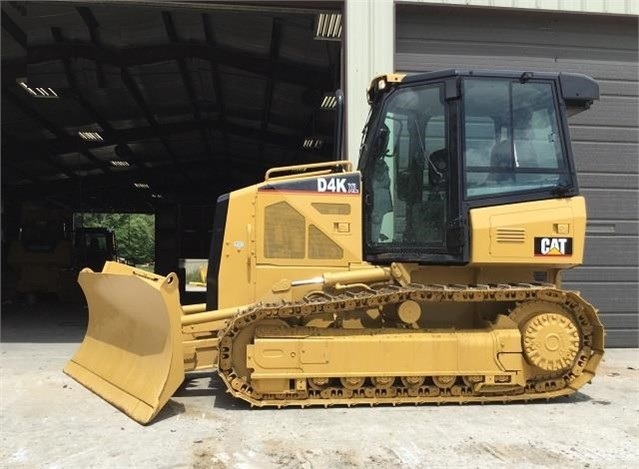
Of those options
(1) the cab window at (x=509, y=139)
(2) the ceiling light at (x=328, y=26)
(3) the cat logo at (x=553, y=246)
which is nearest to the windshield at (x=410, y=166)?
(1) the cab window at (x=509, y=139)

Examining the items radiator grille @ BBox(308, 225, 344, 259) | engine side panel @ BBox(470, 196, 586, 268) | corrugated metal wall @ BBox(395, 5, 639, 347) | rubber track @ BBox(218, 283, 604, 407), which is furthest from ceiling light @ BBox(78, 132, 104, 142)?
engine side panel @ BBox(470, 196, 586, 268)

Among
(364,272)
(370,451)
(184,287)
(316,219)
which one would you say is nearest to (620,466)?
(370,451)

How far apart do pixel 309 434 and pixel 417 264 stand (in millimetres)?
1943

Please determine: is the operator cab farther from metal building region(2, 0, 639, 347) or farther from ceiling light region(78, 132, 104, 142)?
ceiling light region(78, 132, 104, 142)

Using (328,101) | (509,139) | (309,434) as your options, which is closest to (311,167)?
(509,139)

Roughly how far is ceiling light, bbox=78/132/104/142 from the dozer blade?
38.7 ft

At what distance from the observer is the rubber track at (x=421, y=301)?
5.06m

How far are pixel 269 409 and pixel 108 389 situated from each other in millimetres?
1594

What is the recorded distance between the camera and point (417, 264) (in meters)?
5.55

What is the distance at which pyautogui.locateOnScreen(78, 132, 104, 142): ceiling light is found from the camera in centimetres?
1677

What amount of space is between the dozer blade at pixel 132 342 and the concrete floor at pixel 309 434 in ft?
0.55

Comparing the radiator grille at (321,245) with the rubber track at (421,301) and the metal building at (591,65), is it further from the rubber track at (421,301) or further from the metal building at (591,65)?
the metal building at (591,65)

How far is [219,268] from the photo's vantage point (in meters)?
5.52

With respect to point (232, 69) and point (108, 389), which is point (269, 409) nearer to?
point (108, 389)
